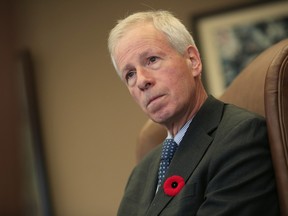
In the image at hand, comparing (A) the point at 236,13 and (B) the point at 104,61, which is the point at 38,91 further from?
(A) the point at 236,13

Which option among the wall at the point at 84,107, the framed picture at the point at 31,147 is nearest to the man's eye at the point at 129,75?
the wall at the point at 84,107

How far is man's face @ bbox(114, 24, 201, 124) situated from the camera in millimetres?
1440

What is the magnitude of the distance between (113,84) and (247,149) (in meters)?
2.36

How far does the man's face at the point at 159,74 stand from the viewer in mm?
1440

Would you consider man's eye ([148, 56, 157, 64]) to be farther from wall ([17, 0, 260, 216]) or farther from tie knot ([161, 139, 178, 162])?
wall ([17, 0, 260, 216])

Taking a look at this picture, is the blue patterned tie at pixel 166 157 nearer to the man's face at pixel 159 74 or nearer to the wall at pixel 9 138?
the man's face at pixel 159 74

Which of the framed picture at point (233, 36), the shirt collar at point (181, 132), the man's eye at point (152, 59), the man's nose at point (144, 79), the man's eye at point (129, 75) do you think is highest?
the framed picture at point (233, 36)

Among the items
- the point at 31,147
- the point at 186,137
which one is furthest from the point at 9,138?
the point at 186,137

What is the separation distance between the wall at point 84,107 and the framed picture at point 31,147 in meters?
0.08

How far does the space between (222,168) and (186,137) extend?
254 millimetres

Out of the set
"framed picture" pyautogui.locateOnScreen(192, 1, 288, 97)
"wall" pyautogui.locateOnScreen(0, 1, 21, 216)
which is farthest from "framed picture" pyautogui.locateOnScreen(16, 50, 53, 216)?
"framed picture" pyautogui.locateOnScreen(192, 1, 288, 97)

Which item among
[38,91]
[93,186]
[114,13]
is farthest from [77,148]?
[114,13]

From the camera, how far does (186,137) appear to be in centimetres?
142

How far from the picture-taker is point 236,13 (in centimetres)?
321
